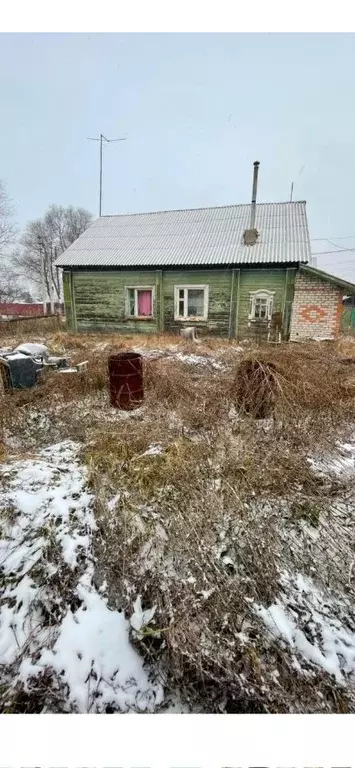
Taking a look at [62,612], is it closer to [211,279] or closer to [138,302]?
[211,279]

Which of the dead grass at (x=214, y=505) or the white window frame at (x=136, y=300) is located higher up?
the white window frame at (x=136, y=300)

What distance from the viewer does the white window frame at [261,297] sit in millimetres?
10069

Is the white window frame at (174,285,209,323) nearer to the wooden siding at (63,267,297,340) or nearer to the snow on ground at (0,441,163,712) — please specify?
the wooden siding at (63,267,297,340)

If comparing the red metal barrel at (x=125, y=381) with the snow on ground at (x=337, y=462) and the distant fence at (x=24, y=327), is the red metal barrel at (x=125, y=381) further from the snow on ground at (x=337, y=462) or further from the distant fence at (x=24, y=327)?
the distant fence at (x=24, y=327)

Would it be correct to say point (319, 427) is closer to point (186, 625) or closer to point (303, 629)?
point (303, 629)

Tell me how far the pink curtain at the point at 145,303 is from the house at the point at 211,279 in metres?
0.04

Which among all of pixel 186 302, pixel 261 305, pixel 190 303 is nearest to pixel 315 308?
pixel 261 305

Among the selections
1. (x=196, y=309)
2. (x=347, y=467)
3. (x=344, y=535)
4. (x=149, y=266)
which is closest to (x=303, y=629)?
(x=344, y=535)

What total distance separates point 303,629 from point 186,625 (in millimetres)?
638

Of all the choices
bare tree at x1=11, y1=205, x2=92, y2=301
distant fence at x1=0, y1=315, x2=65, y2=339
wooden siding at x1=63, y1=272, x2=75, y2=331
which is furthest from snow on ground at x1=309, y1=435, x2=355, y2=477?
bare tree at x1=11, y1=205, x2=92, y2=301

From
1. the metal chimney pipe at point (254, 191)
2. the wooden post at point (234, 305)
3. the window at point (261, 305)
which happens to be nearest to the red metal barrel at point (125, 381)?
the wooden post at point (234, 305)

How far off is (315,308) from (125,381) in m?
8.00

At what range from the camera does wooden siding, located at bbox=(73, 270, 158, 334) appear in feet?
37.4

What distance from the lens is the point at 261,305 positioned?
33.7 ft
